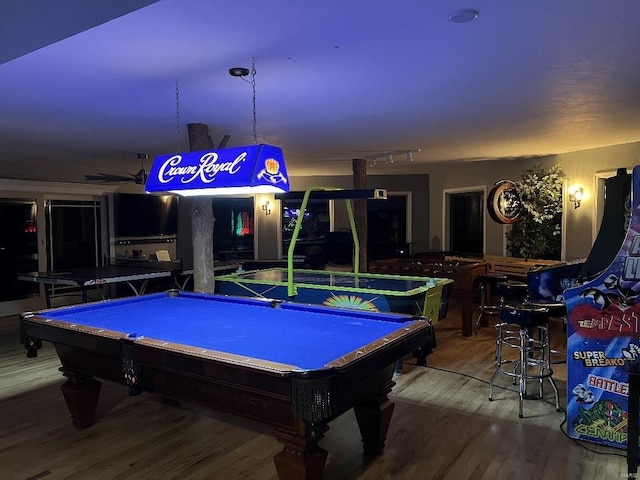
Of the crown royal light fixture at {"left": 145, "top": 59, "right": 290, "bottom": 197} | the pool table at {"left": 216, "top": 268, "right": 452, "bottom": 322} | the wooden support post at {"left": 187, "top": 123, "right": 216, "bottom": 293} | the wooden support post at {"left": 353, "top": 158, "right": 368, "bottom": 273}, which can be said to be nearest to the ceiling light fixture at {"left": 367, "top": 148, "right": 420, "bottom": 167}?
the wooden support post at {"left": 353, "top": 158, "right": 368, "bottom": 273}

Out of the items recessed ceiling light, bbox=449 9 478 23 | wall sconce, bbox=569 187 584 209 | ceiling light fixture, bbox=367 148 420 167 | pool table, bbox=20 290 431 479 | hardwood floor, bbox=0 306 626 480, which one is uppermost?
ceiling light fixture, bbox=367 148 420 167

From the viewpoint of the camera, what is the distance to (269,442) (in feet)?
11.3

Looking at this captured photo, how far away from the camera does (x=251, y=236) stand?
35.6 ft

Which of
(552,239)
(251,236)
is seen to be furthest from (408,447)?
(251,236)

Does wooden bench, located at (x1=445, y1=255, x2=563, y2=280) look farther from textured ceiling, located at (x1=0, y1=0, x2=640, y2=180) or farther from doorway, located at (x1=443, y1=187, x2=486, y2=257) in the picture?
textured ceiling, located at (x1=0, y1=0, x2=640, y2=180)

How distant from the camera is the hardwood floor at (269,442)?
9.86 feet

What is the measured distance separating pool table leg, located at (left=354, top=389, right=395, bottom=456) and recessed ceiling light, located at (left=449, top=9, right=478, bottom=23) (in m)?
2.29

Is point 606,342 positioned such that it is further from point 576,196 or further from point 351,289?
point 576,196

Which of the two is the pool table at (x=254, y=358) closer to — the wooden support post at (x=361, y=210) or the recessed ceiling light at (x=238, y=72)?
the recessed ceiling light at (x=238, y=72)

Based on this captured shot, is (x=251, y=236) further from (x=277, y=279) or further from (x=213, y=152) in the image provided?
(x=213, y=152)

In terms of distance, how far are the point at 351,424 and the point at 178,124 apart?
3153mm

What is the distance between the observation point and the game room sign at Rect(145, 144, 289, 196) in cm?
330

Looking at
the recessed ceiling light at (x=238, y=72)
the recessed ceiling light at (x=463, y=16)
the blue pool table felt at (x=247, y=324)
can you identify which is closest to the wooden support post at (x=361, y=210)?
the blue pool table felt at (x=247, y=324)

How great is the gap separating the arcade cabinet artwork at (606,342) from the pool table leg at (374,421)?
1345mm
